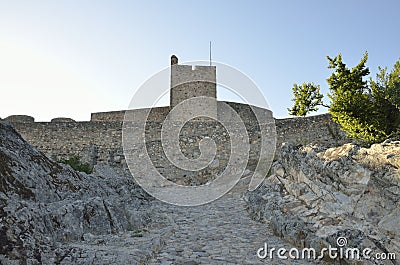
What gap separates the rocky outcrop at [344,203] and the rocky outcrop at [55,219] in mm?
2567

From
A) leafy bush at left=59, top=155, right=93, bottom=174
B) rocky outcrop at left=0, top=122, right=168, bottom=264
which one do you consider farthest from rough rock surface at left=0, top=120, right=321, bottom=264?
leafy bush at left=59, top=155, right=93, bottom=174

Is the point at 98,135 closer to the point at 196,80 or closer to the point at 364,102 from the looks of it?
the point at 196,80

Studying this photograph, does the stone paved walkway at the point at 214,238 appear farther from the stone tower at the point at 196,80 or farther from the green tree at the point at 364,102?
the stone tower at the point at 196,80

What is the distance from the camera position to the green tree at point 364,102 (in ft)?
38.3

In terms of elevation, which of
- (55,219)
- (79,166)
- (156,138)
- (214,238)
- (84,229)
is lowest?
(214,238)

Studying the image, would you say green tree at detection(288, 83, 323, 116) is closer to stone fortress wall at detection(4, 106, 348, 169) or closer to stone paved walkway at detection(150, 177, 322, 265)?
stone fortress wall at detection(4, 106, 348, 169)

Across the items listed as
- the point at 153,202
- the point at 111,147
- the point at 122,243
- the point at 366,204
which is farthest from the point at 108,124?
the point at 366,204

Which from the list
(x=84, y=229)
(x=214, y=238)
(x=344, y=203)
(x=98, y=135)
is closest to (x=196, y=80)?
(x=98, y=135)

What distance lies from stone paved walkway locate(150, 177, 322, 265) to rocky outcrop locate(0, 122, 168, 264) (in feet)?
1.48

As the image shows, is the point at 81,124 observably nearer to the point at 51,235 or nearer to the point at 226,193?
the point at 226,193

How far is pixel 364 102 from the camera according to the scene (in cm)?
1198

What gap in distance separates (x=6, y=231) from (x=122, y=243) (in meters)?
1.85

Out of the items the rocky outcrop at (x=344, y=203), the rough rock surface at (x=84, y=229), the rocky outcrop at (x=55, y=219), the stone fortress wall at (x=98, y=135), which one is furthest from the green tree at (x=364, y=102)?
the rocky outcrop at (x=55, y=219)

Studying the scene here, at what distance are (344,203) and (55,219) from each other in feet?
15.1
